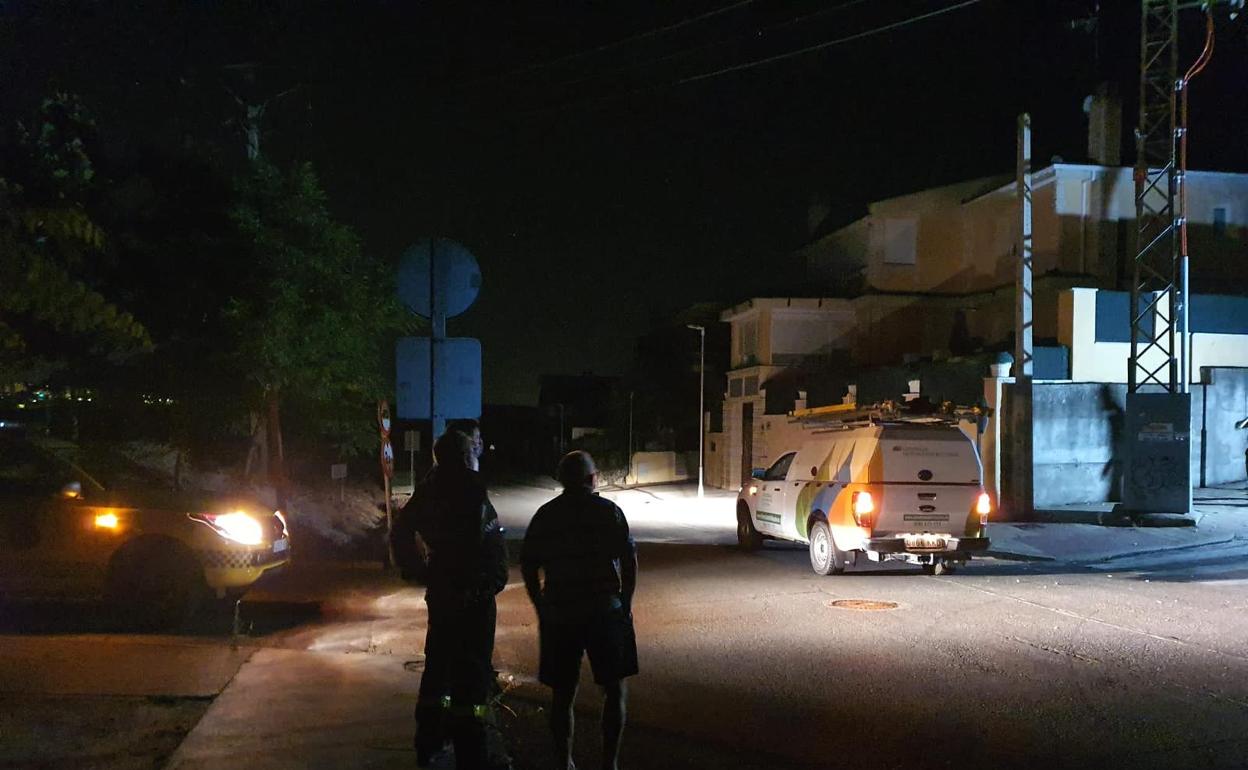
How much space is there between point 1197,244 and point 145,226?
2680 cm

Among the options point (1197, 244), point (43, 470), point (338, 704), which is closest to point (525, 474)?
point (1197, 244)

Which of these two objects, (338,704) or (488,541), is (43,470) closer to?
(338,704)

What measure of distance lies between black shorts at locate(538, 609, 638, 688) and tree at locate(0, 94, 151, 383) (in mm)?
2721

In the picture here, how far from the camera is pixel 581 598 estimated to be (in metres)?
5.03

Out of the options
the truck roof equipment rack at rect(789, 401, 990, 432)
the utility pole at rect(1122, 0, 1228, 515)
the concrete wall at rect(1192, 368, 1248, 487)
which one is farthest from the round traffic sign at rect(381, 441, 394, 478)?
the concrete wall at rect(1192, 368, 1248, 487)

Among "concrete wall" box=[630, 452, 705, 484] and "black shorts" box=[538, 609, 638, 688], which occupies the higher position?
"black shorts" box=[538, 609, 638, 688]

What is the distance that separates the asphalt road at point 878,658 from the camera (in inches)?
244

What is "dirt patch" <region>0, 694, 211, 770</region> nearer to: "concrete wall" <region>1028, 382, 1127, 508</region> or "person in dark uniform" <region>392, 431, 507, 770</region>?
"person in dark uniform" <region>392, 431, 507, 770</region>

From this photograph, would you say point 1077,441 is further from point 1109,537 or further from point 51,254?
point 51,254

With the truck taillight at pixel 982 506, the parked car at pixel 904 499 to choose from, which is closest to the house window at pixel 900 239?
the parked car at pixel 904 499

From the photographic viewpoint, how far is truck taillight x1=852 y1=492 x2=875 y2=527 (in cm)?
1255

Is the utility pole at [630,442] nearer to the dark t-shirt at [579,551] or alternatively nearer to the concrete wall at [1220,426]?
the concrete wall at [1220,426]

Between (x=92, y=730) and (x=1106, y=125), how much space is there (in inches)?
1178

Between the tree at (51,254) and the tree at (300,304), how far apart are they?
6.17 feet
